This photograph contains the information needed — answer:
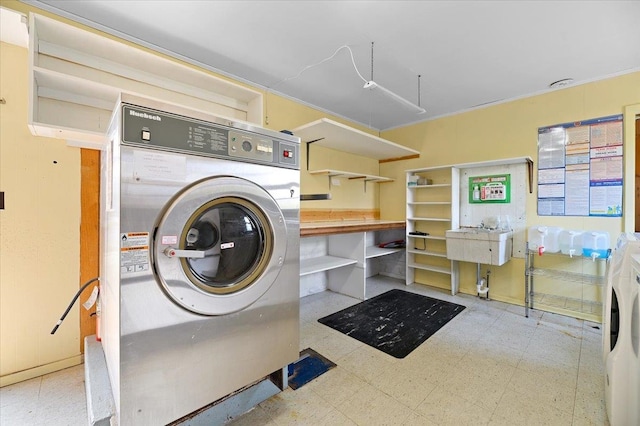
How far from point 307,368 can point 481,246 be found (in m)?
2.27

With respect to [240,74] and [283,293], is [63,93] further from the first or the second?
[283,293]

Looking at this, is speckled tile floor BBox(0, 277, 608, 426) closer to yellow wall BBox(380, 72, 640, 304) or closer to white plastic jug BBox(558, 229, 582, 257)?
white plastic jug BBox(558, 229, 582, 257)

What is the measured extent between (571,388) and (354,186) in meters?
2.97

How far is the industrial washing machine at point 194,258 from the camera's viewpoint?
34.9 inches

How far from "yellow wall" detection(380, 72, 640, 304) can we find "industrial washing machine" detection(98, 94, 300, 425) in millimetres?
2971

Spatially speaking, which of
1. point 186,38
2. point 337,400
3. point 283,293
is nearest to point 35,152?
point 186,38

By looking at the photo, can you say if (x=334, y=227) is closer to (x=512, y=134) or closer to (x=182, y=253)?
(x=182, y=253)

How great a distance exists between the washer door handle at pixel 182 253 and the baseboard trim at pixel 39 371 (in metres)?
1.80

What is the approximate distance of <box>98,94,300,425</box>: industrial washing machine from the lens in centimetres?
89

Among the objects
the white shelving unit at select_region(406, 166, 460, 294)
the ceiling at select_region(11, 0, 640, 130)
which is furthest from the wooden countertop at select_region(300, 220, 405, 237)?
the ceiling at select_region(11, 0, 640, 130)

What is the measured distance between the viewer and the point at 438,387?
163 centimetres

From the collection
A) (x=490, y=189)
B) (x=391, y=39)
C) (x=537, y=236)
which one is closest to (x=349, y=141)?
(x=391, y=39)

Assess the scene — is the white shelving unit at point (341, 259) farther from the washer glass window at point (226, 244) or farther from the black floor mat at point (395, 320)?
the washer glass window at point (226, 244)

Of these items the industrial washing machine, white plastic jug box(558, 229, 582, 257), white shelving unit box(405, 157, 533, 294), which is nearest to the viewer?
the industrial washing machine
